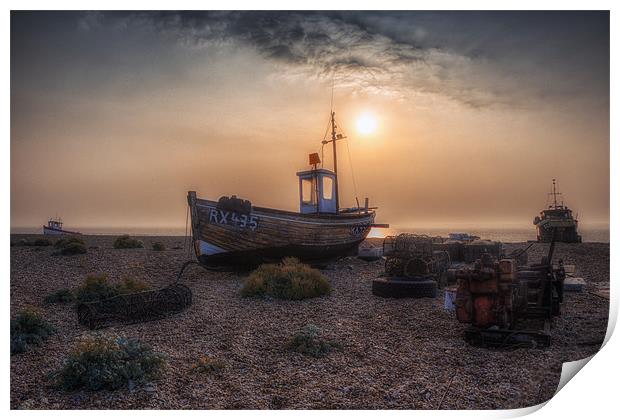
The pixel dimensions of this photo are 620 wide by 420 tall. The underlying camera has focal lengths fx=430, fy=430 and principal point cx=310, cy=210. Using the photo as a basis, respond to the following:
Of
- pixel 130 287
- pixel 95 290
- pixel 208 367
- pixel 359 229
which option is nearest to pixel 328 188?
pixel 359 229

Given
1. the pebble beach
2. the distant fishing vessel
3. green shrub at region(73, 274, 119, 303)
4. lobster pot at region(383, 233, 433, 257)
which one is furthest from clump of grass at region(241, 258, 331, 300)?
the distant fishing vessel

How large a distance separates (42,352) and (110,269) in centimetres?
989

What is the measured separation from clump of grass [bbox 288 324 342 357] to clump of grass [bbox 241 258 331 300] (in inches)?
146

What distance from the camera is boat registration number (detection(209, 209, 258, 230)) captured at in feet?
47.1

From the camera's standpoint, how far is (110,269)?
16328mm

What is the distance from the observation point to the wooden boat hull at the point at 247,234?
14.4 metres

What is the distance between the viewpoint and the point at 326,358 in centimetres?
675

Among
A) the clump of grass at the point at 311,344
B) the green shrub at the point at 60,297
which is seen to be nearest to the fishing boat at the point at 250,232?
the green shrub at the point at 60,297

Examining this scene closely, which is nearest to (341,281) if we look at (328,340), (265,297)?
(265,297)

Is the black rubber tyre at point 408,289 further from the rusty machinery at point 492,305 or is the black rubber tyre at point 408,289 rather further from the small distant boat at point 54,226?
the small distant boat at point 54,226

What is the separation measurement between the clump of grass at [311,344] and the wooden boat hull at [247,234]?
751 centimetres

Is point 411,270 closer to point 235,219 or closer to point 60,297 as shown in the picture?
point 235,219

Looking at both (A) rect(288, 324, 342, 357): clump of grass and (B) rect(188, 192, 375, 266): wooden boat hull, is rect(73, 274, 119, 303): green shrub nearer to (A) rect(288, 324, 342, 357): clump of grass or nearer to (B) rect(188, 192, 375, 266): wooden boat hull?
(B) rect(188, 192, 375, 266): wooden boat hull
